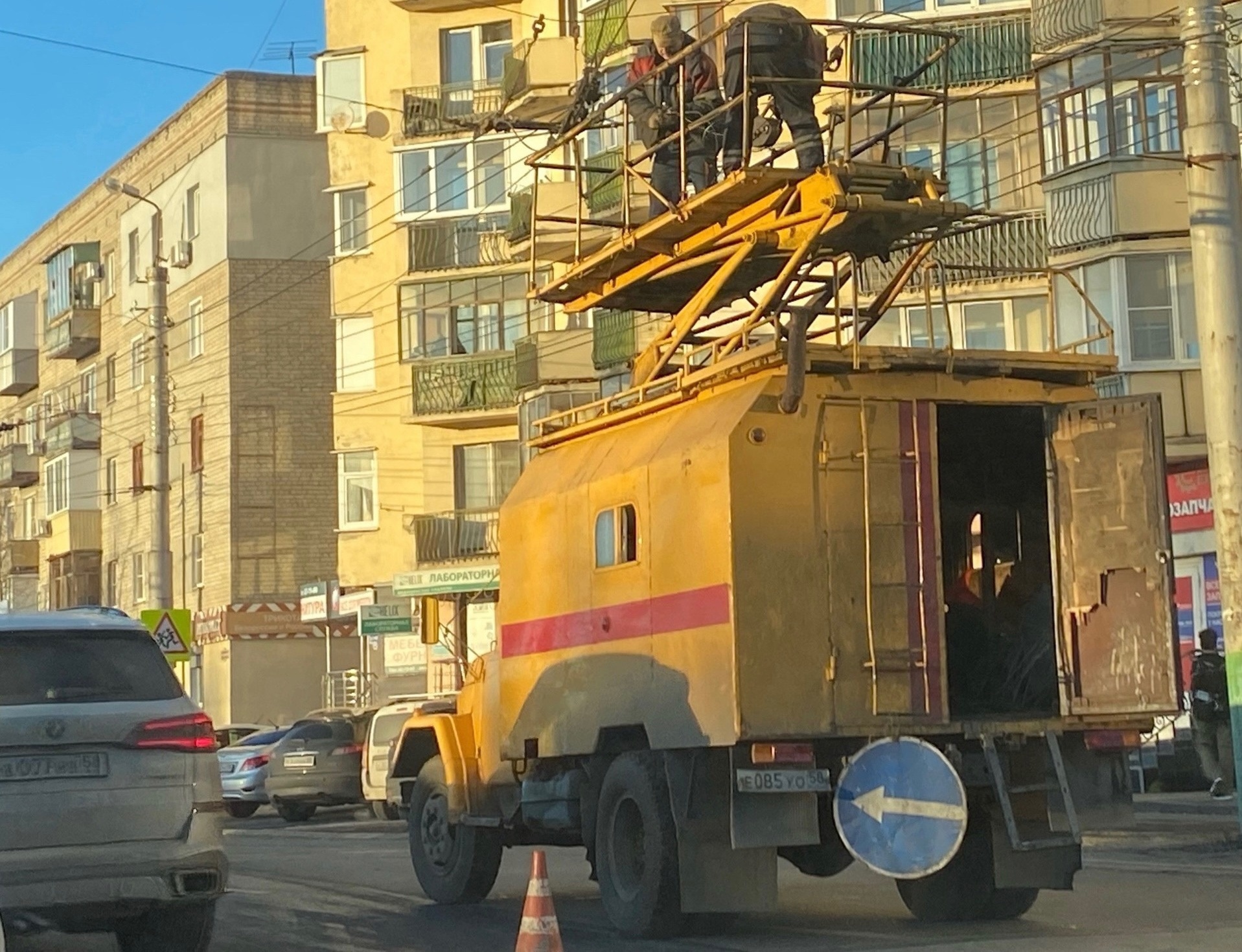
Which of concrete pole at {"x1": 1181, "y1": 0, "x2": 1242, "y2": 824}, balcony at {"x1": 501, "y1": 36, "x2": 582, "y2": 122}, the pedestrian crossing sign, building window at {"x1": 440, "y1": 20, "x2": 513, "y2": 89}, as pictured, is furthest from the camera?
building window at {"x1": 440, "y1": 20, "x2": 513, "y2": 89}

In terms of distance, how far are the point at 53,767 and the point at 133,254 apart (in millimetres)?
52313

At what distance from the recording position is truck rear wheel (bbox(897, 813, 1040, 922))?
12414 millimetres

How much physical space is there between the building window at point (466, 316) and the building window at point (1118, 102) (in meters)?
14.8

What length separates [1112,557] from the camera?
39.7 feet

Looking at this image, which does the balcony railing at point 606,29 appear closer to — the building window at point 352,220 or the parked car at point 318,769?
the building window at point 352,220

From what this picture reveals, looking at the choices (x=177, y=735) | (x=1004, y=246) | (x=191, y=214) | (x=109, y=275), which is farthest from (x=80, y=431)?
(x=177, y=735)

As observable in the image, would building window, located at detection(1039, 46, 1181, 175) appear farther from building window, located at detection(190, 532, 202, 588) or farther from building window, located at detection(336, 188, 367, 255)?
building window, located at detection(190, 532, 202, 588)

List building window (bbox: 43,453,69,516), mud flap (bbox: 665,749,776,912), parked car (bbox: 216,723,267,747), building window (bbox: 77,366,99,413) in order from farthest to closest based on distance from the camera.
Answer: building window (bbox: 77,366,99,413) → building window (bbox: 43,453,69,516) → parked car (bbox: 216,723,267,747) → mud flap (bbox: 665,749,776,912)

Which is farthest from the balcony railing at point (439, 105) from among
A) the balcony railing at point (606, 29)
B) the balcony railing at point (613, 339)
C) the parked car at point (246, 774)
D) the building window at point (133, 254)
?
the building window at point (133, 254)

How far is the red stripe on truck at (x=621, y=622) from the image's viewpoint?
11.4 metres

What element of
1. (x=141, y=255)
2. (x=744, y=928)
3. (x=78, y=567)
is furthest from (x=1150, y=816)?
(x=78, y=567)

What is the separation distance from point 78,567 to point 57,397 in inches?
299

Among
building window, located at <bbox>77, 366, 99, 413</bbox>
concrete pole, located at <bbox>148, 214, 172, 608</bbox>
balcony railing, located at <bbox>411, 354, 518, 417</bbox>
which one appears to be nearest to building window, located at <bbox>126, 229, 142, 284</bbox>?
building window, located at <bbox>77, 366, 99, 413</bbox>

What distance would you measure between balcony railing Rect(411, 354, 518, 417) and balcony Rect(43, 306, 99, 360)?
2246 cm
